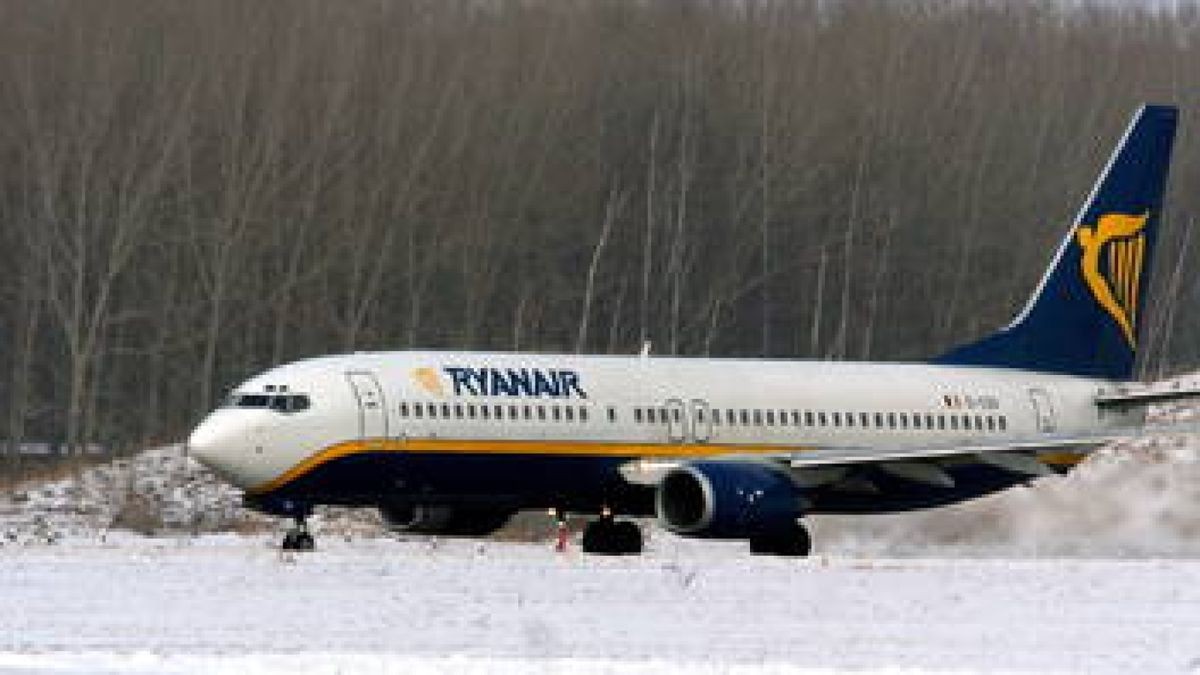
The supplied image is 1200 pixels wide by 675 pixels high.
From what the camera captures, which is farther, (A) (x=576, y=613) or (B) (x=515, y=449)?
(B) (x=515, y=449)

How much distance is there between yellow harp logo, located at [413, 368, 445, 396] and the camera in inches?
1786

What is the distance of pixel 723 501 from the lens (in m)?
45.8

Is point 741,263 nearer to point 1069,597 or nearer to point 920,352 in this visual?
point 920,352

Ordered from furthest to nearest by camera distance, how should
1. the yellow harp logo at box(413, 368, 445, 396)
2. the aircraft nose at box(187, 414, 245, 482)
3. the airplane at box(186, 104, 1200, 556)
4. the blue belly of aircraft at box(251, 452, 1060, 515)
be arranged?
1. the yellow harp logo at box(413, 368, 445, 396)
2. the airplane at box(186, 104, 1200, 556)
3. the blue belly of aircraft at box(251, 452, 1060, 515)
4. the aircraft nose at box(187, 414, 245, 482)

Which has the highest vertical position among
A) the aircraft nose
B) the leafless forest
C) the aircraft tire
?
the aircraft nose

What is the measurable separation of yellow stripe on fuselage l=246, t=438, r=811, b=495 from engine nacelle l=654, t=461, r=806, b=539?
1.00m

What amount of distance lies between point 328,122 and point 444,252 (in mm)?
6155

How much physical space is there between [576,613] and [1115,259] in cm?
2383

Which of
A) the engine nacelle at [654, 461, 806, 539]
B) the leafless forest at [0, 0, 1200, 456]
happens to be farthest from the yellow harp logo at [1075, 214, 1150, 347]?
the leafless forest at [0, 0, 1200, 456]

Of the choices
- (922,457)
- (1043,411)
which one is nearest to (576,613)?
(922,457)

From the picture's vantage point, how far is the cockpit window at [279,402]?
146 ft

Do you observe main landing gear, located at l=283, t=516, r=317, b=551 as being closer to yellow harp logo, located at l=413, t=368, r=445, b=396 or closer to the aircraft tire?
the aircraft tire

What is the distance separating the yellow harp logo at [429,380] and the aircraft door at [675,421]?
404cm

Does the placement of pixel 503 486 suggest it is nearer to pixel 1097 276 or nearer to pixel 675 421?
pixel 675 421
